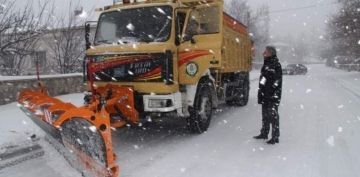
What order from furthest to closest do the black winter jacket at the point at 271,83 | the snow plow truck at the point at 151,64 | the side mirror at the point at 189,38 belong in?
the side mirror at the point at 189,38 < the black winter jacket at the point at 271,83 < the snow plow truck at the point at 151,64

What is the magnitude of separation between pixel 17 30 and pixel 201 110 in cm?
922

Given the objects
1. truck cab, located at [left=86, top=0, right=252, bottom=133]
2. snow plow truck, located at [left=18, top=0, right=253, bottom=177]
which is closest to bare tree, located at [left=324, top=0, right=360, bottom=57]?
snow plow truck, located at [left=18, top=0, right=253, bottom=177]

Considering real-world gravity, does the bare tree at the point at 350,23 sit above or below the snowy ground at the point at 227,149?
above

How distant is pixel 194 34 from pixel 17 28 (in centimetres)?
889

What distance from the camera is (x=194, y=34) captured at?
8.21 metres

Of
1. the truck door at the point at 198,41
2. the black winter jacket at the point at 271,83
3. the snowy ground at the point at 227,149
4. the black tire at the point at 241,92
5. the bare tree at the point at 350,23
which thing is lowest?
the snowy ground at the point at 227,149

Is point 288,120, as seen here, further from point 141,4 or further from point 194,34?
point 141,4

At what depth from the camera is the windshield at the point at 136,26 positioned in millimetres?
7730

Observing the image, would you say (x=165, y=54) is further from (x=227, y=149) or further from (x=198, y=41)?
(x=227, y=149)

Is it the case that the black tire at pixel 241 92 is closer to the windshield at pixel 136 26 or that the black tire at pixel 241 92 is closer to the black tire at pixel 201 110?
the black tire at pixel 201 110

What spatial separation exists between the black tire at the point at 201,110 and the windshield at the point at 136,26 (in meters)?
1.31

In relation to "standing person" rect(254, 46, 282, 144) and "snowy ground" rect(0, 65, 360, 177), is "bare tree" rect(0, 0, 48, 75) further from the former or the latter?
"standing person" rect(254, 46, 282, 144)

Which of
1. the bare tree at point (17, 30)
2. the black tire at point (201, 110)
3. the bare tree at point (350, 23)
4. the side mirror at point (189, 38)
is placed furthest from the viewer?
the bare tree at point (350, 23)

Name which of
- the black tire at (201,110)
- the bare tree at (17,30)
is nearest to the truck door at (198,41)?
the black tire at (201,110)
